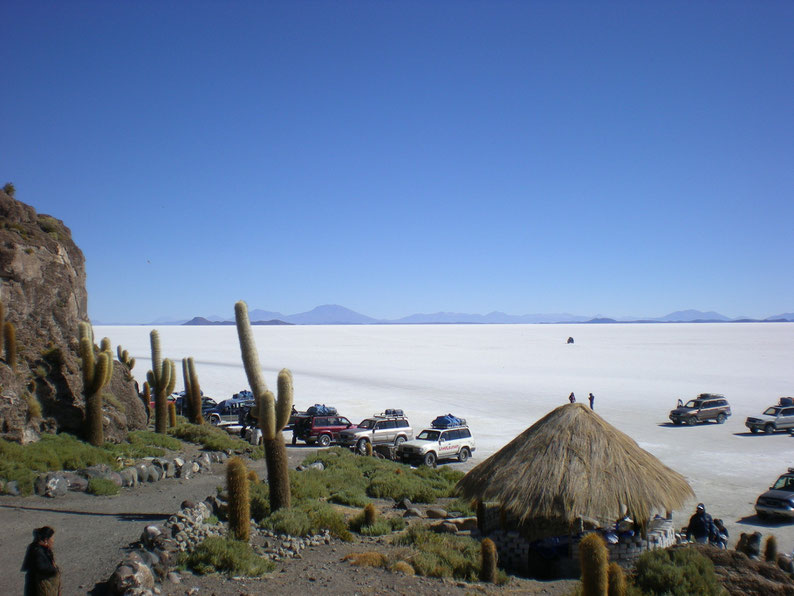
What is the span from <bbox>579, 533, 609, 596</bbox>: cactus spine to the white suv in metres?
16.0

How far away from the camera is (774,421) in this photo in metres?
29.8

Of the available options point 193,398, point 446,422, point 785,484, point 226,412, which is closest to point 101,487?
point 193,398

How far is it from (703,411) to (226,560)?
29.9 metres

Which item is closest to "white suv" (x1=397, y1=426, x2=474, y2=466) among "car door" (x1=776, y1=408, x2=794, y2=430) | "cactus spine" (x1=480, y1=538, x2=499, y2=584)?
"cactus spine" (x1=480, y1=538, x2=499, y2=584)

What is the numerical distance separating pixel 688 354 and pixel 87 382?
259 feet

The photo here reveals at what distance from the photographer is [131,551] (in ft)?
34.0

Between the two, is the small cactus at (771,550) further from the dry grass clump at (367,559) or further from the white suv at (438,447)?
the white suv at (438,447)

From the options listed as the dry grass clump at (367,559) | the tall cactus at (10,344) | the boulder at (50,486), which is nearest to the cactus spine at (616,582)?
the dry grass clump at (367,559)

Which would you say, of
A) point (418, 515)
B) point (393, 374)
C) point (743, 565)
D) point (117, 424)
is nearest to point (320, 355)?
point (393, 374)

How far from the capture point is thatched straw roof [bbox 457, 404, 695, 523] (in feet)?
36.6

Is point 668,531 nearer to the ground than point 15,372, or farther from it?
nearer to the ground

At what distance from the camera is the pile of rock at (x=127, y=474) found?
1530 cm

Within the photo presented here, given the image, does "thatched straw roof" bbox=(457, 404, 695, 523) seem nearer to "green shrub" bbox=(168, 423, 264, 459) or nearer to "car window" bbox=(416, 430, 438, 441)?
"car window" bbox=(416, 430, 438, 441)

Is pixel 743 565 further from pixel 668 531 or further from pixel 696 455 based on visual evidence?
pixel 696 455
